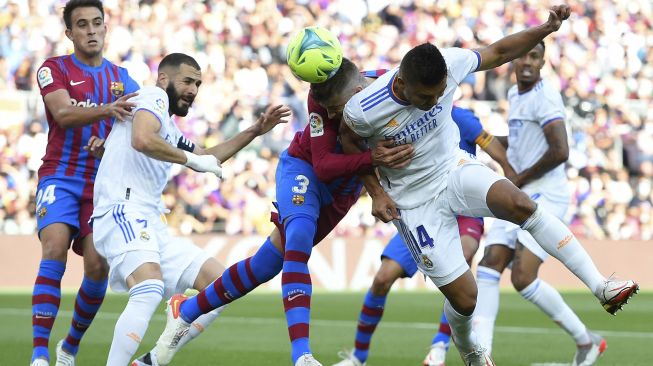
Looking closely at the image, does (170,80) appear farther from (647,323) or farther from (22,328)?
(647,323)

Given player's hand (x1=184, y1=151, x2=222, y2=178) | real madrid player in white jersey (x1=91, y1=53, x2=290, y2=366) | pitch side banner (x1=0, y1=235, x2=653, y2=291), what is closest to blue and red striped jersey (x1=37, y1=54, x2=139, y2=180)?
real madrid player in white jersey (x1=91, y1=53, x2=290, y2=366)

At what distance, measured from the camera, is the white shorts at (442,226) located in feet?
21.3

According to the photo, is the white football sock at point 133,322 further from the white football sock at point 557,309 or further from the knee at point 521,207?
the white football sock at point 557,309

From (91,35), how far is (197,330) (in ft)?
7.52

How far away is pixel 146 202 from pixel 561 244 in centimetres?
263

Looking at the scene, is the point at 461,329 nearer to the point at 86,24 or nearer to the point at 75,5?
the point at 86,24

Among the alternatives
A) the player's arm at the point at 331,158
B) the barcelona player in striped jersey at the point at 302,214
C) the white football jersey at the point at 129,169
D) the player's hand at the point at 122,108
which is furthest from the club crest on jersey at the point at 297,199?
the player's hand at the point at 122,108

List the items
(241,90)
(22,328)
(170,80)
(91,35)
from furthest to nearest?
(241,90), (22,328), (91,35), (170,80)

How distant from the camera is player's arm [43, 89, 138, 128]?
6969mm

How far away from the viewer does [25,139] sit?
1814 cm

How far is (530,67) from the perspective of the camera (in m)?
9.34

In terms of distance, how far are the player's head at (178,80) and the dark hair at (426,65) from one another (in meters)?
1.78

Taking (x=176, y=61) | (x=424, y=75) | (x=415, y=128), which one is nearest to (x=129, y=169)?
(x=176, y=61)

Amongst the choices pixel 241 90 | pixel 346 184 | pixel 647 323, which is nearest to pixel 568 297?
pixel 647 323
